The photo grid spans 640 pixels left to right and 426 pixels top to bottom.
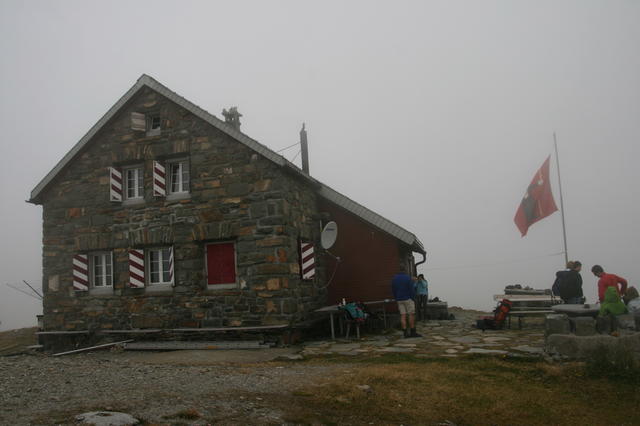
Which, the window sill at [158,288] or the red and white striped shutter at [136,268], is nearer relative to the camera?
the window sill at [158,288]

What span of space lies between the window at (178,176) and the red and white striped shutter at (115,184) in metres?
1.53

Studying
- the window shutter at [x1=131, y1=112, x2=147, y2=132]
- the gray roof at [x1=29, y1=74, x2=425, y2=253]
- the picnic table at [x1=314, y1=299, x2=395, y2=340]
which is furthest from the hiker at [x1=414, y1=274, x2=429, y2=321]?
the window shutter at [x1=131, y1=112, x2=147, y2=132]

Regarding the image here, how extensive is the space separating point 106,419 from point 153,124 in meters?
10.3

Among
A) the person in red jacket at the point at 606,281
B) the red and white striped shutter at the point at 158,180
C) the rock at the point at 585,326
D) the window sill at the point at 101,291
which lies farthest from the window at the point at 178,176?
the person in red jacket at the point at 606,281

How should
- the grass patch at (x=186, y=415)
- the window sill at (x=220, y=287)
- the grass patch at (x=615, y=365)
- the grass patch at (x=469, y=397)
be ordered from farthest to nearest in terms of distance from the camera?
the window sill at (x=220, y=287) < the grass patch at (x=615, y=365) < the grass patch at (x=469, y=397) < the grass patch at (x=186, y=415)

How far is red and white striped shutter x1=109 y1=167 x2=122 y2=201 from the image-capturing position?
1398cm

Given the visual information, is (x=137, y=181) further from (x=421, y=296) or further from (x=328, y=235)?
(x=421, y=296)

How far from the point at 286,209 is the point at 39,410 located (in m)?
7.56

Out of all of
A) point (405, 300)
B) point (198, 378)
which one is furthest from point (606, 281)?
point (198, 378)

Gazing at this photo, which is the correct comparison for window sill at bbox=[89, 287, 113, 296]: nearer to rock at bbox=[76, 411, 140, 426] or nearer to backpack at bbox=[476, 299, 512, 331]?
rock at bbox=[76, 411, 140, 426]

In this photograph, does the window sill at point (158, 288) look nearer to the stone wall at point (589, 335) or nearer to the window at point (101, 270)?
the window at point (101, 270)

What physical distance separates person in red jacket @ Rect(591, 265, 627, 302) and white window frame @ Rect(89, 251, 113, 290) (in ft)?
39.6

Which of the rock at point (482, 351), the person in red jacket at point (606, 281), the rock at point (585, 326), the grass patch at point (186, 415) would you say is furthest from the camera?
the person in red jacket at point (606, 281)

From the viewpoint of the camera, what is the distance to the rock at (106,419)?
17.1 feet
